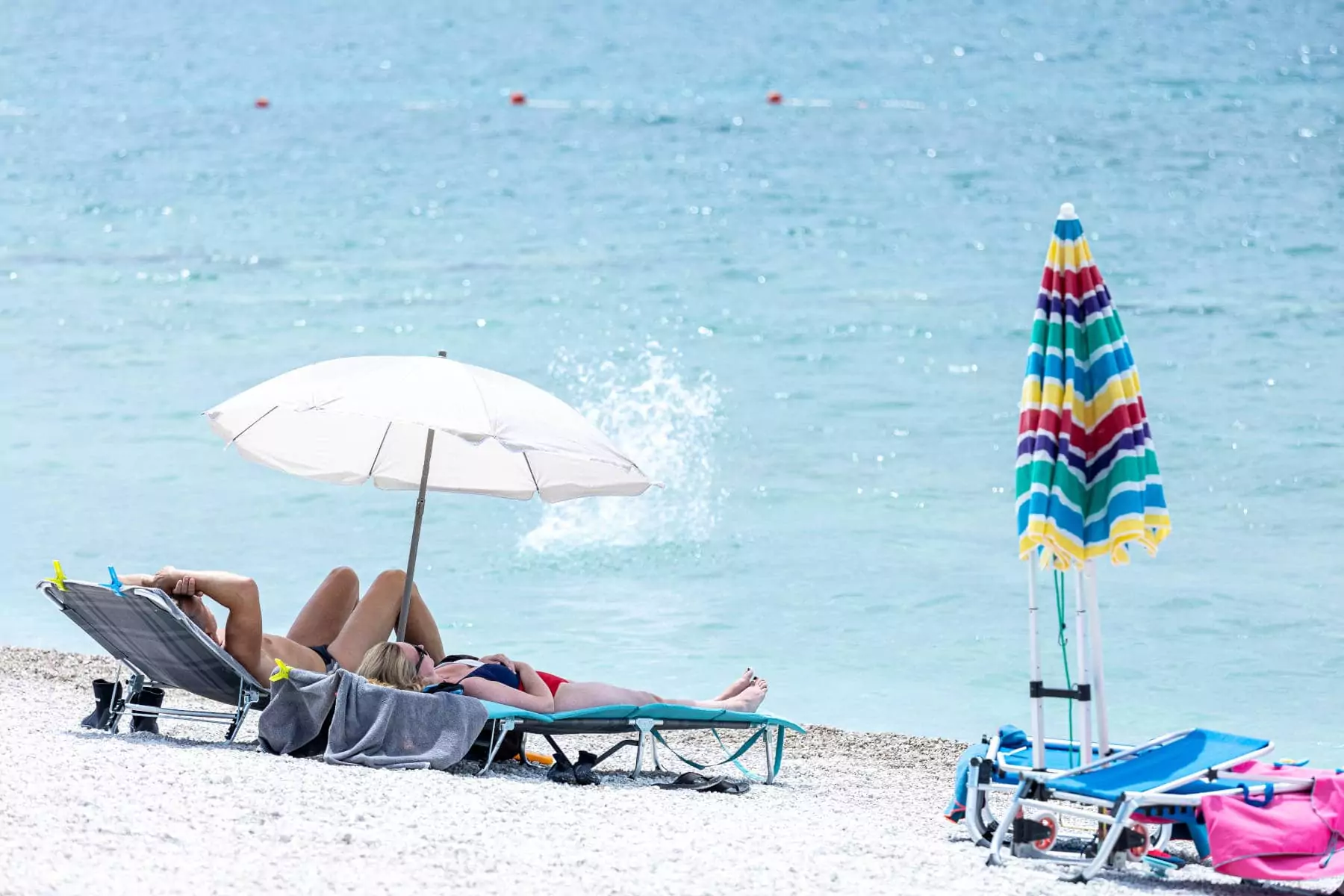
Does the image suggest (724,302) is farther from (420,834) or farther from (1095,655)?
(420,834)

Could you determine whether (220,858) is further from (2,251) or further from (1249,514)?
(2,251)

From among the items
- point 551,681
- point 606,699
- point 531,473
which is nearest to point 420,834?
point 606,699

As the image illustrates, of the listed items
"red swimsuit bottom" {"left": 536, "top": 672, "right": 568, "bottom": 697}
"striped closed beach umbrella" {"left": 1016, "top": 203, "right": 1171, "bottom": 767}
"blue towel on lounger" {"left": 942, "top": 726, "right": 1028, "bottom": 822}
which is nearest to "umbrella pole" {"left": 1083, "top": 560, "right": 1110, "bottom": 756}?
"striped closed beach umbrella" {"left": 1016, "top": 203, "right": 1171, "bottom": 767}

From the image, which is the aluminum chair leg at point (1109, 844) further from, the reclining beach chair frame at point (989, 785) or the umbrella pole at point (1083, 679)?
the umbrella pole at point (1083, 679)

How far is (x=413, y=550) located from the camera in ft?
20.5

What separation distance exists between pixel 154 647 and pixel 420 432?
147cm

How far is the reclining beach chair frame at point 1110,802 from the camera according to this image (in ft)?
14.4

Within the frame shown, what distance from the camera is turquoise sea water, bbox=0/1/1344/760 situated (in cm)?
1127

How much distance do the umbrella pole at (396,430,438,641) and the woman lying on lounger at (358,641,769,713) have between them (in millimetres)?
78

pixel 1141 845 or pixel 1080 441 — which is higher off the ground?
pixel 1080 441

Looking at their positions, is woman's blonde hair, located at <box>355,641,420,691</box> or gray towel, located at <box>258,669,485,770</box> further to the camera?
woman's blonde hair, located at <box>355,641,420,691</box>

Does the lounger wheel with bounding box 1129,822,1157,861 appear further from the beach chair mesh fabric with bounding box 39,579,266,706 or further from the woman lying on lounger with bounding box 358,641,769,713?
the beach chair mesh fabric with bounding box 39,579,266,706

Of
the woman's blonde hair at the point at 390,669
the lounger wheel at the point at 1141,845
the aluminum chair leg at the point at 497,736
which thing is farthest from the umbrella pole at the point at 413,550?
the lounger wheel at the point at 1141,845

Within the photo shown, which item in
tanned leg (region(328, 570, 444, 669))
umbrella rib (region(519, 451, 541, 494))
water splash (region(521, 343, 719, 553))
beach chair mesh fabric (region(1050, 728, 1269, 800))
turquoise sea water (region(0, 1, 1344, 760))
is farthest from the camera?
water splash (region(521, 343, 719, 553))
